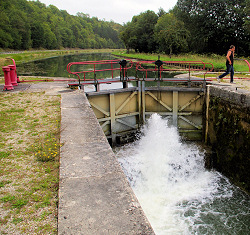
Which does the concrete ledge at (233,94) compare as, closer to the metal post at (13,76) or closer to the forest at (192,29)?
the metal post at (13,76)

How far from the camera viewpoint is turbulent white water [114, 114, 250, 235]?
6.12 m

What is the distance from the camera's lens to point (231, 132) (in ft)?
27.6

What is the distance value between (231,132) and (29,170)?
6563 millimetres

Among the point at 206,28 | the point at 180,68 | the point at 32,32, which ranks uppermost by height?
the point at 32,32

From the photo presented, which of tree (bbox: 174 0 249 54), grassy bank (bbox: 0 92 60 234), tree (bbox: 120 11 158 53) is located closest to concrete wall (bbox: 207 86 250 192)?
grassy bank (bbox: 0 92 60 234)

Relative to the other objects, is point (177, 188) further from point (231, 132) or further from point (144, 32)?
point (144, 32)

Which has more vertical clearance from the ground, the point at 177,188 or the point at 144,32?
the point at 144,32

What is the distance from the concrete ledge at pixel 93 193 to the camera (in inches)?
104

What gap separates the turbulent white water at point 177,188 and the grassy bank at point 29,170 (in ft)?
9.83

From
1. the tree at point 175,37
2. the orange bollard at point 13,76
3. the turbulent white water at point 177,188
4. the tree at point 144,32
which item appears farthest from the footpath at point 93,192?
the tree at point 144,32

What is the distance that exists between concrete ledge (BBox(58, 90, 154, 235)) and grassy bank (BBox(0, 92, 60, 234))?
149 mm

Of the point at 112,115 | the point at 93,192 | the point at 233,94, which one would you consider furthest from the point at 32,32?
the point at 93,192

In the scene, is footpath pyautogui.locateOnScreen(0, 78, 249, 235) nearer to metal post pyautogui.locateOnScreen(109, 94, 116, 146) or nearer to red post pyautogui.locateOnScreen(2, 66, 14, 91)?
metal post pyautogui.locateOnScreen(109, 94, 116, 146)

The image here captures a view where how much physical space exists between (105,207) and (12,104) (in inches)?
239
